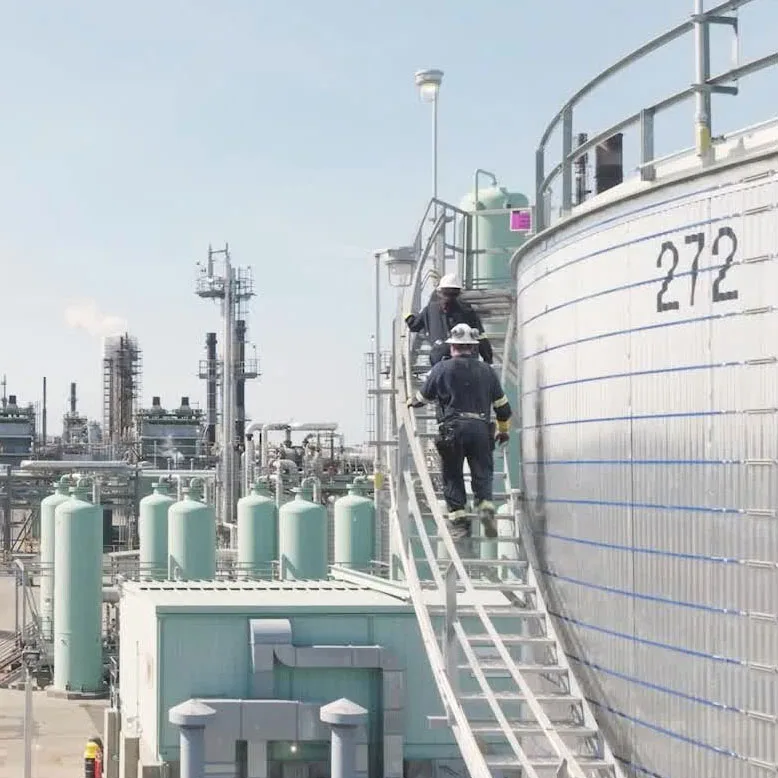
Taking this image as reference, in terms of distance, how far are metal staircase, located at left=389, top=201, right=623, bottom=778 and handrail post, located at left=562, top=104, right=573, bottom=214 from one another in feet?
9.30

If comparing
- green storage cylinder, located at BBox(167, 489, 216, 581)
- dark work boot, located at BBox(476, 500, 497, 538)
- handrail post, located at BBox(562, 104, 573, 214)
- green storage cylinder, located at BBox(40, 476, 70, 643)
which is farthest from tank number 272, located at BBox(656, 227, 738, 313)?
green storage cylinder, located at BBox(40, 476, 70, 643)

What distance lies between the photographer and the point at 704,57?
308 inches

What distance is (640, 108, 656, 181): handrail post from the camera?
817 centimetres

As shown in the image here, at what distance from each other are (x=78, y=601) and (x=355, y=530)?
6.25 m

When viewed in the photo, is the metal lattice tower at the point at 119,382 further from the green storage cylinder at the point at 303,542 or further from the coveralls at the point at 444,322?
the coveralls at the point at 444,322

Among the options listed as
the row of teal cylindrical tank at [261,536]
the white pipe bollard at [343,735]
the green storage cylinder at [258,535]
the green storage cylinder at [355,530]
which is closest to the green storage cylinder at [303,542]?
the row of teal cylindrical tank at [261,536]

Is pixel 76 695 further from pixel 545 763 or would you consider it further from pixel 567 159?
pixel 567 159

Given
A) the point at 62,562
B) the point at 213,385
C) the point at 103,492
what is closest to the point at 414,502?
the point at 62,562

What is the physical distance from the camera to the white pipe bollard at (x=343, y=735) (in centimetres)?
1475

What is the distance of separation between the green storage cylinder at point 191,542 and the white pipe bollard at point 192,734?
12.8m

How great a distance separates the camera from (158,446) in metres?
61.9

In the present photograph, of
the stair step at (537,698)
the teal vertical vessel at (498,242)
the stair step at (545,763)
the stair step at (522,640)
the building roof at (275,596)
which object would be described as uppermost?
the teal vertical vessel at (498,242)

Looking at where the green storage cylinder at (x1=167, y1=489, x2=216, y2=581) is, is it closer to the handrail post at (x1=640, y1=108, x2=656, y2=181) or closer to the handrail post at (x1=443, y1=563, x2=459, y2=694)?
the handrail post at (x1=443, y1=563, x2=459, y2=694)

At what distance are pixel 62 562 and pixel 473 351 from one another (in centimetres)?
1871
